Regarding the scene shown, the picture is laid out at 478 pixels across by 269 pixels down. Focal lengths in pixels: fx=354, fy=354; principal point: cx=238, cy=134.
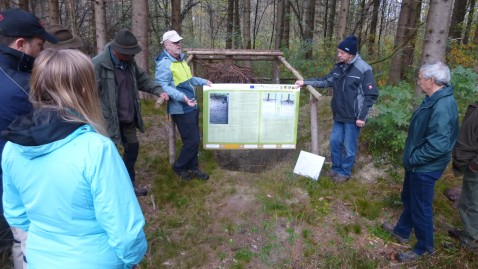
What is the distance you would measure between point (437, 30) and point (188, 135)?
3.46 metres

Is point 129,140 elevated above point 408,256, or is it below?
above

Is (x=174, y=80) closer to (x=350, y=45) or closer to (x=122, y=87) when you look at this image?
(x=122, y=87)

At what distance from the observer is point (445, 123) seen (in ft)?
9.89

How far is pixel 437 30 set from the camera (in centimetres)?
449

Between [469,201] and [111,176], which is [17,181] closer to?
[111,176]

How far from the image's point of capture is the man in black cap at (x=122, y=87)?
3727mm

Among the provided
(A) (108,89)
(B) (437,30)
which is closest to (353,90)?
(B) (437,30)

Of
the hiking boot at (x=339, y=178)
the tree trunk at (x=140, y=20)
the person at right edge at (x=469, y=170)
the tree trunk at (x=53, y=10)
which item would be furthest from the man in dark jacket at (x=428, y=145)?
the tree trunk at (x=53, y=10)

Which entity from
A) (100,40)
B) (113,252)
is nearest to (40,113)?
(113,252)

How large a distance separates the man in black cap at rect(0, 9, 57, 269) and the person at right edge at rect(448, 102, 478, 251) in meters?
3.71

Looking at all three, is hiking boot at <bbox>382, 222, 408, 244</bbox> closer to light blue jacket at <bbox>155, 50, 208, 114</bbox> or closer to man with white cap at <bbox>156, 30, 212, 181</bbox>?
man with white cap at <bbox>156, 30, 212, 181</bbox>

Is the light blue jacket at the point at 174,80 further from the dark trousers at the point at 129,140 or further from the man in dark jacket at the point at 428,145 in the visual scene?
the man in dark jacket at the point at 428,145

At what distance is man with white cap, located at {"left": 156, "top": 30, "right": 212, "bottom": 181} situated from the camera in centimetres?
422

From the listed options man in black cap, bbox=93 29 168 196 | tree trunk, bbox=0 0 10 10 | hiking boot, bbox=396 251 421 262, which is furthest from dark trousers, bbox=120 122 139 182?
tree trunk, bbox=0 0 10 10
